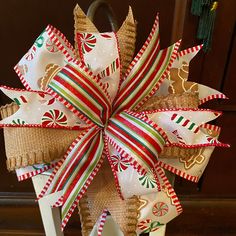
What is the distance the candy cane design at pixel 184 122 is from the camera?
1.27 ft

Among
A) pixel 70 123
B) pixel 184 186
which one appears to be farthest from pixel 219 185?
pixel 70 123

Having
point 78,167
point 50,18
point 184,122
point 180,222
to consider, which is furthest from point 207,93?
point 180,222

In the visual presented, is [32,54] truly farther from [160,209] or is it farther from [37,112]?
[160,209]

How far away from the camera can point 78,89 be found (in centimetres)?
36

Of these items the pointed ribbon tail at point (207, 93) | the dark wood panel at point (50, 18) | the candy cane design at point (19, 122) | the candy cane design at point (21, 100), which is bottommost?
the candy cane design at point (19, 122)

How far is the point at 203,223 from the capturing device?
2.89 feet

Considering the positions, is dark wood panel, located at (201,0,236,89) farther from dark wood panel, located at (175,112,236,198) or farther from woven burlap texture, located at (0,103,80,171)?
woven burlap texture, located at (0,103,80,171)

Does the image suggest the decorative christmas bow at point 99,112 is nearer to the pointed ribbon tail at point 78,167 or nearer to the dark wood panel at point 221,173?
the pointed ribbon tail at point 78,167

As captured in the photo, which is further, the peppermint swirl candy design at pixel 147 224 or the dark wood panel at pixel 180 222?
the dark wood panel at pixel 180 222

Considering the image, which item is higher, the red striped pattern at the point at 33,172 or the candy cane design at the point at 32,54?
the candy cane design at the point at 32,54

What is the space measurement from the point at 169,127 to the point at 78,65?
0.13 m

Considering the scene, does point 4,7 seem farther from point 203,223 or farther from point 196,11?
point 203,223

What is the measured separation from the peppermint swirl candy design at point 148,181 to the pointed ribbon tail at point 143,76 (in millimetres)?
87

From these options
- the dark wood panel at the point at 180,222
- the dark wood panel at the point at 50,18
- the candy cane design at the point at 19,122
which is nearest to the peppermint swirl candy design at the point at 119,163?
the candy cane design at the point at 19,122
